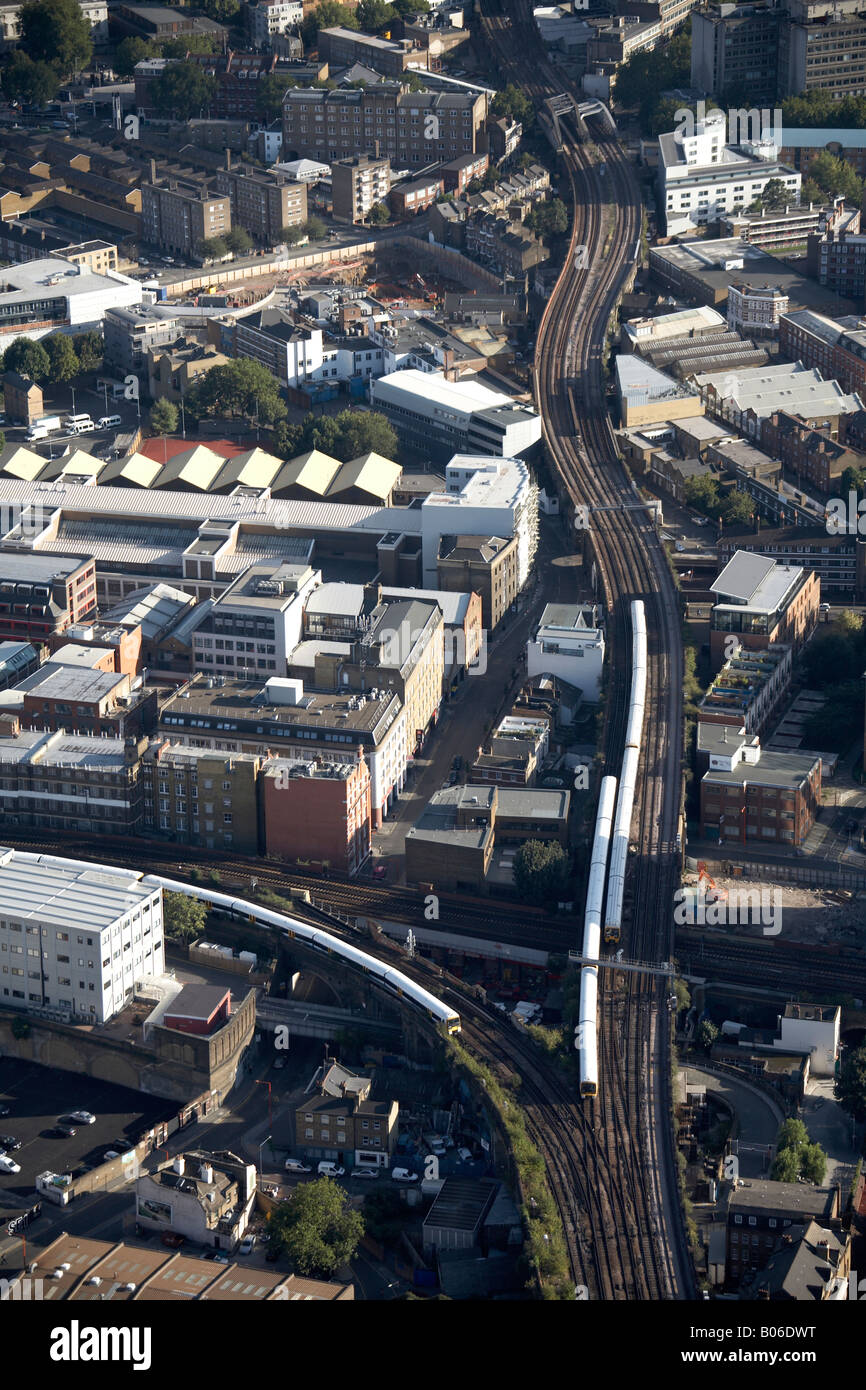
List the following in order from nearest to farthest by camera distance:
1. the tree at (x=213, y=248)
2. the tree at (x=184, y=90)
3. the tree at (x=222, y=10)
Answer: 1. the tree at (x=213, y=248)
2. the tree at (x=184, y=90)
3. the tree at (x=222, y=10)

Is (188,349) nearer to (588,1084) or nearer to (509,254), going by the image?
(509,254)

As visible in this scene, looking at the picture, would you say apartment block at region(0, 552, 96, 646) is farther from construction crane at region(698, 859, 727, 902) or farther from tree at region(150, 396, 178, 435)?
construction crane at region(698, 859, 727, 902)

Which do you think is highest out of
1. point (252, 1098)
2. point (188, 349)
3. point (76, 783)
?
point (188, 349)

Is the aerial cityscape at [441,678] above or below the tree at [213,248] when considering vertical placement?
below

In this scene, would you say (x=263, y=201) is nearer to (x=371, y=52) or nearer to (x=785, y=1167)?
(x=371, y=52)

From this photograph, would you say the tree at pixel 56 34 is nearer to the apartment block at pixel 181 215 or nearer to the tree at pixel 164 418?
the apartment block at pixel 181 215

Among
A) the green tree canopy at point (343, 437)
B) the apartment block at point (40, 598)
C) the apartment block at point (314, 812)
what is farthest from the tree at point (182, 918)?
the green tree canopy at point (343, 437)

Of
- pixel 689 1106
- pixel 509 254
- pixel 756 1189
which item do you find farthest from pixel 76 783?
pixel 509 254

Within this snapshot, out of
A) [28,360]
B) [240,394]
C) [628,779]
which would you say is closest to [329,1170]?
[628,779]
